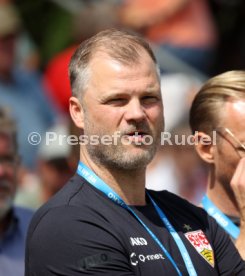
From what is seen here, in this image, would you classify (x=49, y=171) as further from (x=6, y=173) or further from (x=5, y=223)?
(x=5, y=223)

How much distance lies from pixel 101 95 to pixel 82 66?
0.20m

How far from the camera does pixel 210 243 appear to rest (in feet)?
13.0

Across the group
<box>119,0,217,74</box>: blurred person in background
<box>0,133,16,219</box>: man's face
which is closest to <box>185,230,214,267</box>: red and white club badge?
<box>0,133,16,219</box>: man's face

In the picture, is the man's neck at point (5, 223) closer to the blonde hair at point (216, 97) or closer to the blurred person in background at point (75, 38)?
the blonde hair at point (216, 97)

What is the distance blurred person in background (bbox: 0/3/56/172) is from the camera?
8.27 m

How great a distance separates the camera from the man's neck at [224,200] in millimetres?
4750

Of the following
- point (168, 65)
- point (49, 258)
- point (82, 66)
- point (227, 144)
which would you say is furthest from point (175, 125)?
point (49, 258)

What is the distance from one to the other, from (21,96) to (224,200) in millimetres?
4197

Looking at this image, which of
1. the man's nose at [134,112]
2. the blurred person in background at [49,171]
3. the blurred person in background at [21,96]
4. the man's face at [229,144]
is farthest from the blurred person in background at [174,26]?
the man's nose at [134,112]

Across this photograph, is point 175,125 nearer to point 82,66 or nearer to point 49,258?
point 82,66

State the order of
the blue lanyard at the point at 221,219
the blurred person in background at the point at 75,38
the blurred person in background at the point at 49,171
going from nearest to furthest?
the blue lanyard at the point at 221,219
the blurred person in background at the point at 49,171
the blurred person in background at the point at 75,38

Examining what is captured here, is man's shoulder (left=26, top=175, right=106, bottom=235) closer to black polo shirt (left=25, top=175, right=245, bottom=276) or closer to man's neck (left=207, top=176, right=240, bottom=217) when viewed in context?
black polo shirt (left=25, top=175, right=245, bottom=276)

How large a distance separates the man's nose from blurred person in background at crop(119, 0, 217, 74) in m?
4.77

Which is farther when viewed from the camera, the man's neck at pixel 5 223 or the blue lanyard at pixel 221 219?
the man's neck at pixel 5 223
